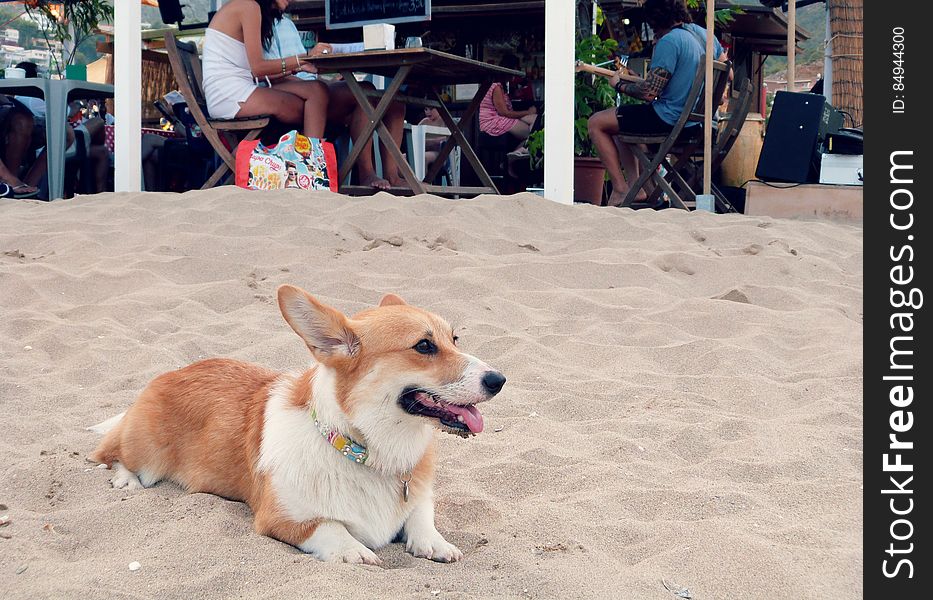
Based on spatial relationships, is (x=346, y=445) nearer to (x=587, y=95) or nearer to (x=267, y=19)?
(x=267, y=19)

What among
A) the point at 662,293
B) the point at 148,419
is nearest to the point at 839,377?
the point at 662,293

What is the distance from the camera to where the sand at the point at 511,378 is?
6.86ft

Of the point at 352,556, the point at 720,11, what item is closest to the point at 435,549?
the point at 352,556

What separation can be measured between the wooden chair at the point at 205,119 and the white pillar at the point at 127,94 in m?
0.39

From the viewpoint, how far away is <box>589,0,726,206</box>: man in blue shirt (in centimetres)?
786

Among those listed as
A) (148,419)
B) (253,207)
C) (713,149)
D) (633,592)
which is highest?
(713,149)

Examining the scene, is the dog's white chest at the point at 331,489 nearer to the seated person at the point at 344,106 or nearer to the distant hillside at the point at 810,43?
the seated person at the point at 344,106

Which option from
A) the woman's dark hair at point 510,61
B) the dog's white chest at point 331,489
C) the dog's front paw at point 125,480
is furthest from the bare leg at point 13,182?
the dog's white chest at point 331,489

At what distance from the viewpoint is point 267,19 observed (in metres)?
7.21

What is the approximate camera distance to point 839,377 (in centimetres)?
366

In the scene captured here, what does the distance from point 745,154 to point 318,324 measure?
7.97 metres

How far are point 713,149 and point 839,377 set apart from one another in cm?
503

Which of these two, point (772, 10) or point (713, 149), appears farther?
point (772, 10)

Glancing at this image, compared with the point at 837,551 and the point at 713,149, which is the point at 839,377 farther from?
the point at 713,149
